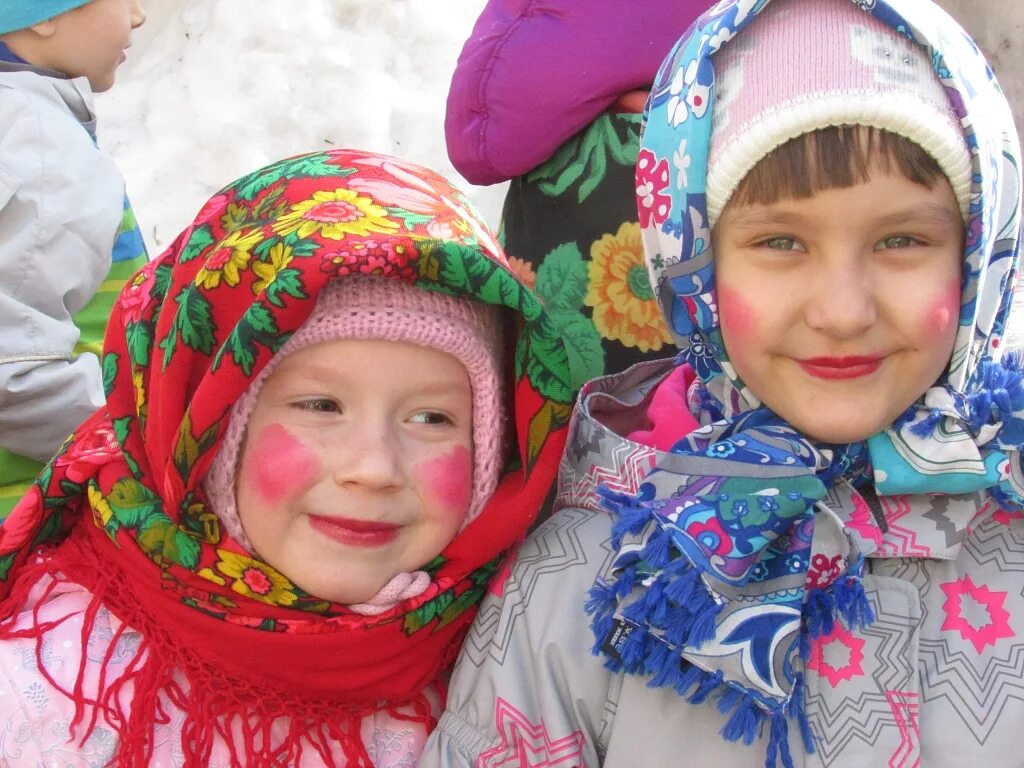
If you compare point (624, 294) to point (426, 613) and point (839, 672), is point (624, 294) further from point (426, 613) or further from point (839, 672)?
point (839, 672)

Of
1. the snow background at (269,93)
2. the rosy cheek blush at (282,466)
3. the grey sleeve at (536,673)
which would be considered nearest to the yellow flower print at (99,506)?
the rosy cheek blush at (282,466)

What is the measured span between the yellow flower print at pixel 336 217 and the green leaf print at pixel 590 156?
0.56 metres

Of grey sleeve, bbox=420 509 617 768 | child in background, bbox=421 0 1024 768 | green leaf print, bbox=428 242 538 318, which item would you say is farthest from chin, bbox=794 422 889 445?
green leaf print, bbox=428 242 538 318

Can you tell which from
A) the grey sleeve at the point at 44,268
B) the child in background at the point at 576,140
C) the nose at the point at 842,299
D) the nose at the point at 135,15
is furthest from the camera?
the nose at the point at 135,15

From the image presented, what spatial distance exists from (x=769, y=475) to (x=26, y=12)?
2.11 m

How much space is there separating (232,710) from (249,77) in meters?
3.67

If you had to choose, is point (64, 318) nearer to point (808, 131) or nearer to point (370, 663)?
point (370, 663)

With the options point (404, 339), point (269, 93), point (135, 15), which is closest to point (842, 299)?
point (404, 339)

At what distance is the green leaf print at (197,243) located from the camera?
1.84 metres

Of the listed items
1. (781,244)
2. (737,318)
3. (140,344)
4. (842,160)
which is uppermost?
(842,160)

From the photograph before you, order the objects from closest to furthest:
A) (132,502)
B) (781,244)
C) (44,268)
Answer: (781,244), (132,502), (44,268)

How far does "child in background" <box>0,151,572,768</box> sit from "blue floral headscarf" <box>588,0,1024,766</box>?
281mm

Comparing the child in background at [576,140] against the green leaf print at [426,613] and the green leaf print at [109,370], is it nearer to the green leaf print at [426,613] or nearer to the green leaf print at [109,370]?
the green leaf print at [426,613]

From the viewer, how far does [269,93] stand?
192 inches
